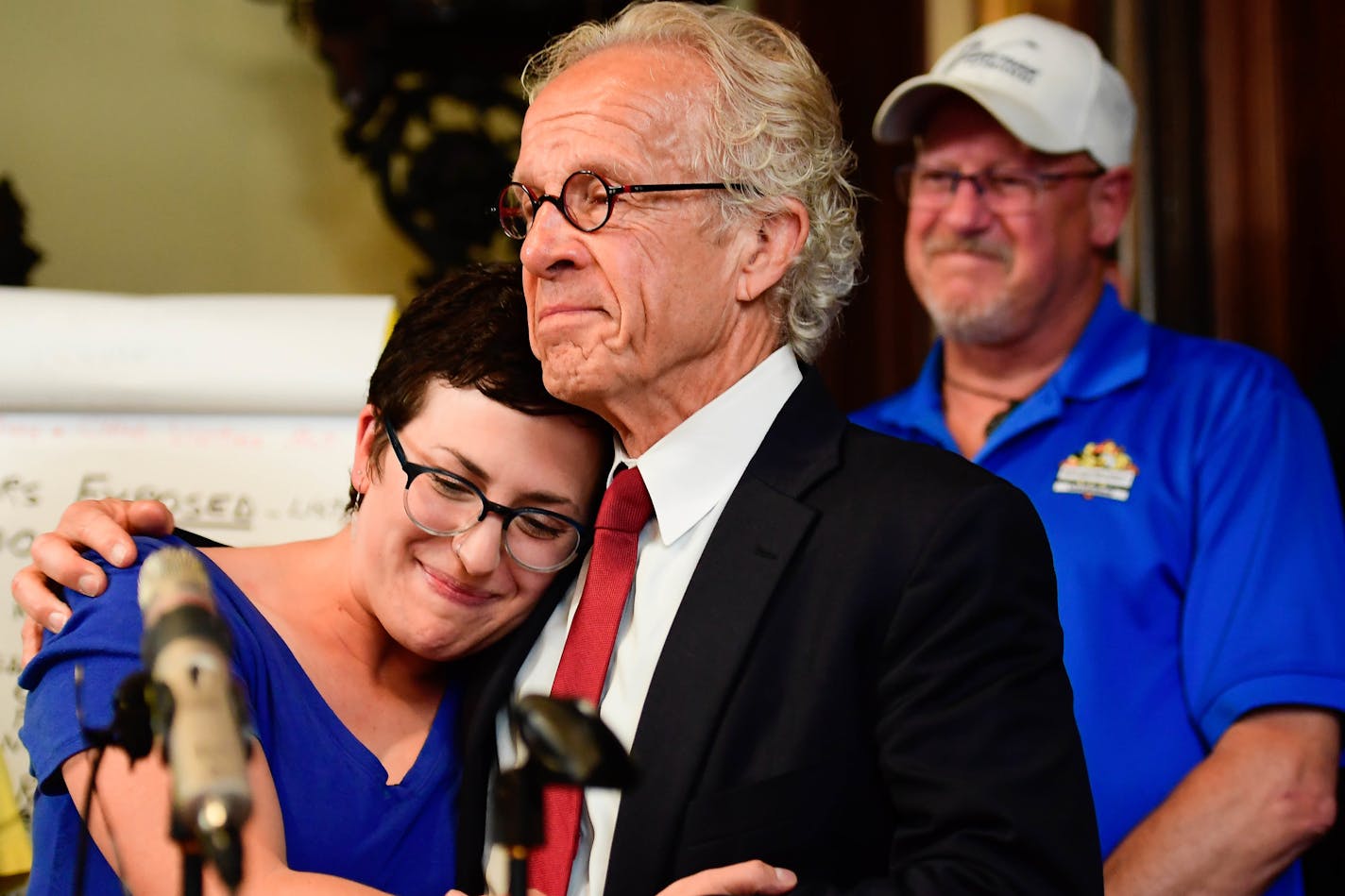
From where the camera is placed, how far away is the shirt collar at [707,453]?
1.48 metres

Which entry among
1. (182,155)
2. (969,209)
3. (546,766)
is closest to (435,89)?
(182,155)

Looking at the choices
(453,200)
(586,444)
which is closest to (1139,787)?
(586,444)

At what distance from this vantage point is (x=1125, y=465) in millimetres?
2041

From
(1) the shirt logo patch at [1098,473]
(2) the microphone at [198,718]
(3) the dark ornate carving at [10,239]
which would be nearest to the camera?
(2) the microphone at [198,718]

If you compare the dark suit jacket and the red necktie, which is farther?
the red necktie

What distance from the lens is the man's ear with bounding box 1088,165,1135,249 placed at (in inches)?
91.4

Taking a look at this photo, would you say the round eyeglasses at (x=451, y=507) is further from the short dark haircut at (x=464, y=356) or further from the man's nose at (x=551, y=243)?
the man's nose at (x=551, y=243)

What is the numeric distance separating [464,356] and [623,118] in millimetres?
293

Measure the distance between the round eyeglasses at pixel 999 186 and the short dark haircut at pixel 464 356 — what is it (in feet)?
3.05

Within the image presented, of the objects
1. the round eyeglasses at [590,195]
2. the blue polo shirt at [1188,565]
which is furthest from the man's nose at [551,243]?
the blue polo shirt at [1188,565]

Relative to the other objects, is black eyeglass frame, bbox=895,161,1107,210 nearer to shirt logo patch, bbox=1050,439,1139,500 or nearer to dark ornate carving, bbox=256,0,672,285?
shirt logo patch, bbox=1050,439,1139,500

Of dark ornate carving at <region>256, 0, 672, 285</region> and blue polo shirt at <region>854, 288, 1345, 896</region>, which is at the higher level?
dark ornate carving at <region>256, 0, 672, 285</region>

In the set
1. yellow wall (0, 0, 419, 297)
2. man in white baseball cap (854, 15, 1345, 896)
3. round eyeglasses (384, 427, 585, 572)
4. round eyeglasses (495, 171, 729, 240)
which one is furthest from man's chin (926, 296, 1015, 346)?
yellow wall (0, 0, 419, 297)

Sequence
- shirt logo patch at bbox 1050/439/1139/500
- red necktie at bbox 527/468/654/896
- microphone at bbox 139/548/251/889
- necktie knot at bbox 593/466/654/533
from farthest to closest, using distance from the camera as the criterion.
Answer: shirt logo patch at bbox 1050/439/1139/500 → necktie knot at bbox 593/466/654/533 → red necktie at bbox 527/468/654/896 → microphone at bbox 139/548/251/889
